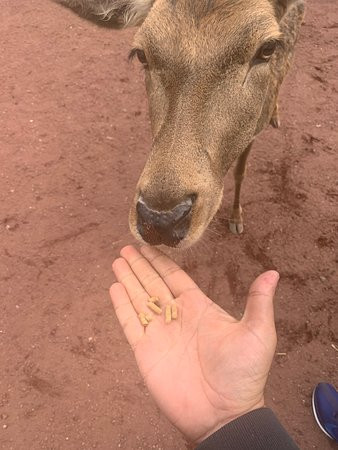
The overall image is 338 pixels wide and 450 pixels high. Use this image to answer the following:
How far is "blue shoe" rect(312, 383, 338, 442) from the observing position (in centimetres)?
439

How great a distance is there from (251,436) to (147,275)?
1534 mm

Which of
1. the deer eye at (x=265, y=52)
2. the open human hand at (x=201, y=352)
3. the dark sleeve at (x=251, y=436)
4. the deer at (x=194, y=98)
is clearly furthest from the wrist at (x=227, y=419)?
the deer eye at (x=265, y=52)

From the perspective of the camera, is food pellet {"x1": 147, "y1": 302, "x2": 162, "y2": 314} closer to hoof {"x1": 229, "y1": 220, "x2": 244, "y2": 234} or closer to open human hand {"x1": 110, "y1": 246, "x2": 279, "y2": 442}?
open human hand {"x1": 110, "y1": 246, "x2": 279, "y2": 442}

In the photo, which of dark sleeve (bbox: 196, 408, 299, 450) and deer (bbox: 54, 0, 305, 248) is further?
deer (bbox: 54, 0, 305, 248)

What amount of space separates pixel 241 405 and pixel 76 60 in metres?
6.84

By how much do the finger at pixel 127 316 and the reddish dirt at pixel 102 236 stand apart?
141 cm

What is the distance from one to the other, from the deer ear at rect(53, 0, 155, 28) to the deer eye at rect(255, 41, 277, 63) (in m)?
1.62

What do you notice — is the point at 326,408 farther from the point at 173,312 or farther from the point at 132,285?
the point at 132,285

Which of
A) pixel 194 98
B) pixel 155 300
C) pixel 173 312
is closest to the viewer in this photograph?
pixel 194 98

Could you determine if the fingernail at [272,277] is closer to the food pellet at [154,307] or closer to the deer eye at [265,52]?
the food pellet at [154,307]

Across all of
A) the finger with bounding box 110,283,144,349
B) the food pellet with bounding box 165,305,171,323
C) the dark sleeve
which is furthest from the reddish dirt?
the dark sleeve

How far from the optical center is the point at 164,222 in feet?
9.86

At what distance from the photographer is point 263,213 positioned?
616 cm

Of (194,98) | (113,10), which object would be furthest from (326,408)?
(113,10)
